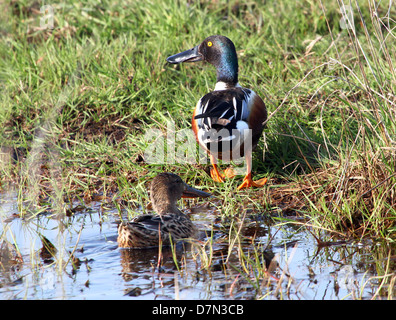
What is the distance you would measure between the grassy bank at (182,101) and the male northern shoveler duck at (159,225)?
1.34ft

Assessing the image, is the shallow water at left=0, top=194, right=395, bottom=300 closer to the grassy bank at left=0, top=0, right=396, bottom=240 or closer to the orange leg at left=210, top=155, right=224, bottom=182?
the grassy bank at left=0, top=0, right=396, bottom=240

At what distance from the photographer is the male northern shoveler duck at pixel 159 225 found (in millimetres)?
3963

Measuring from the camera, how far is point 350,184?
422 cm

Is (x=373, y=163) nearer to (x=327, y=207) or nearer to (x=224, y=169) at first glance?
(x=327, y=207)

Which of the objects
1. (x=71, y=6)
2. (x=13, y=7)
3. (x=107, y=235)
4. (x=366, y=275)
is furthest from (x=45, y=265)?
(x=13, y=7)

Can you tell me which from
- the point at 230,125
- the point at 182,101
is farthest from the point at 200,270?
the point at 182,101

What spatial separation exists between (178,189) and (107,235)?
651 mm

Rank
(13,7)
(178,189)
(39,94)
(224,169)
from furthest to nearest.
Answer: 1. (13,7)
2. (39,94)
3. (224,169)
4. (178,189)

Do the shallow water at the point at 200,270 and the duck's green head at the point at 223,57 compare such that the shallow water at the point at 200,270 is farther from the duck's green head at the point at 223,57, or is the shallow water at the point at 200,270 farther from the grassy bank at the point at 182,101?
the duck's green head at the point at 223,57

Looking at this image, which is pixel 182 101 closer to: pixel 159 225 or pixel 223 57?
pixel 223 57

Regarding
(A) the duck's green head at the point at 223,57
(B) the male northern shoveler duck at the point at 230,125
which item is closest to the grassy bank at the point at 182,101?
(B) the male northern shoveler duck at the point at 230,125

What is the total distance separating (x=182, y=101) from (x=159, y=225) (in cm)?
217

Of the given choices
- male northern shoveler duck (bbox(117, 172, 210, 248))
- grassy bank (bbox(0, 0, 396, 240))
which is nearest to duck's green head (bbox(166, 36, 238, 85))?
grassy bank (bbox(0, 0, 396, 240))

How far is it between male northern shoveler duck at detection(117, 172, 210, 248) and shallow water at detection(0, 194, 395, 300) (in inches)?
3.1
